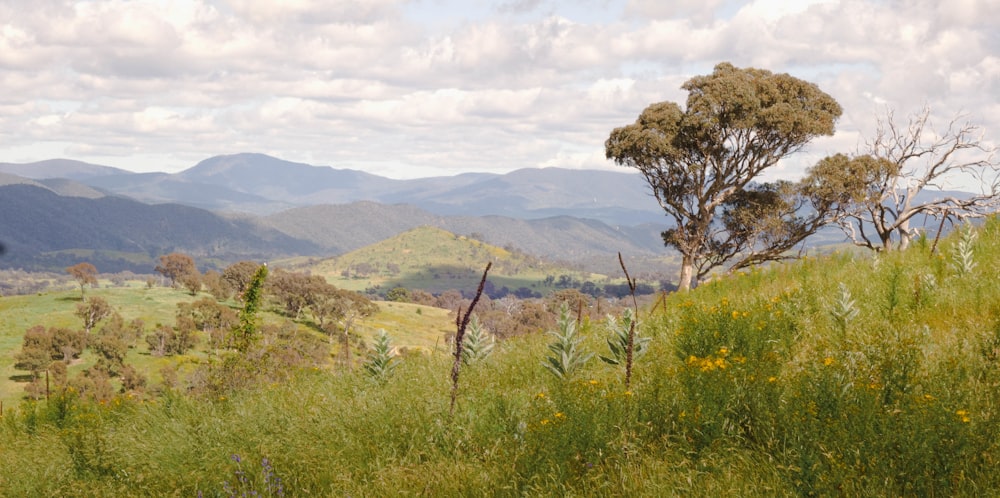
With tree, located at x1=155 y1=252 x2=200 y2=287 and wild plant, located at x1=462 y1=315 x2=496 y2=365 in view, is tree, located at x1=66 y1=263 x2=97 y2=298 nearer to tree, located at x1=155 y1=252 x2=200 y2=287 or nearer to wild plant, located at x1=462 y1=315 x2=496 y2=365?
tree, located at x1=155 y1=252 x2=200 y2=287

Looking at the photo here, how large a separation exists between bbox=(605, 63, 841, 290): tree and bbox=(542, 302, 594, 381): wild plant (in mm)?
25523

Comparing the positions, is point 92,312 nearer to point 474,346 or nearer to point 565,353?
point 474,346

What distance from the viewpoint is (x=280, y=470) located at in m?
7.05

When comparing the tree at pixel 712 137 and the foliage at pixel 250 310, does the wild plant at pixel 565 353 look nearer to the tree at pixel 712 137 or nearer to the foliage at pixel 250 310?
the foliage at pixel 250 310

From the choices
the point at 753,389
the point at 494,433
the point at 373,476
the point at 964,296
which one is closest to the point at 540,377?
the point at 494,433

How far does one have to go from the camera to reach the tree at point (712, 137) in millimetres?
33062

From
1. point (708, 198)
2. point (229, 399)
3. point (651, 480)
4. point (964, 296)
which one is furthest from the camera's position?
point (708, 198)

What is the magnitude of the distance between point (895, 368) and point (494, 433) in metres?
3.53

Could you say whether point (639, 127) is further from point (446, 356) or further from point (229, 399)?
point (229, 399)

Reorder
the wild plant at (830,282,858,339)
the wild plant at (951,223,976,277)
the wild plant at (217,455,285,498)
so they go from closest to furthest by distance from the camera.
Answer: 1. the wild plant at (217,455,285,498)
2. the wild plant at (830,282,858,339)
3. the wild plant at (951,223,976,277)

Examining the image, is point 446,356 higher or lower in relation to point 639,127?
lower

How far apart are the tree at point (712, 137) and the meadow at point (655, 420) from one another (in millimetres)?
23218

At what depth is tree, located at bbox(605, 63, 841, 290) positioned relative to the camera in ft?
108

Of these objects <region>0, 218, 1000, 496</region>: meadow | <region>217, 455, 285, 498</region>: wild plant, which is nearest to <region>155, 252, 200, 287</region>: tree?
<region>0, 218, 1000, 496</region>: meadow
